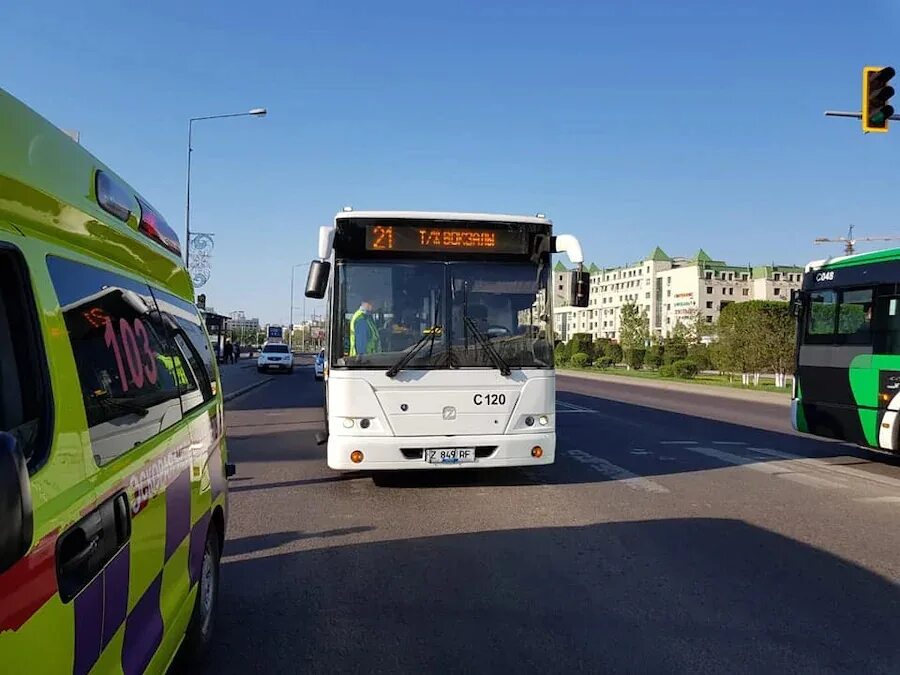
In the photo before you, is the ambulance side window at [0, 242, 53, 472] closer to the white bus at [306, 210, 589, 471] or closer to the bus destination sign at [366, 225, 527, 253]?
the white bus at [306, 210, 589, 471]

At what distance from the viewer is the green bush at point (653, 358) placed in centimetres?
5894

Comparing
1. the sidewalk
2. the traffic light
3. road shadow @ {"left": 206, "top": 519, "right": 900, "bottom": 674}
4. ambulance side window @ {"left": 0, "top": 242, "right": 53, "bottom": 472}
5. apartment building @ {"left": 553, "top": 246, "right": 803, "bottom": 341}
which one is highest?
apartment building @ {"left": 553, "top": 246, "right": 803, "bottom": 341}

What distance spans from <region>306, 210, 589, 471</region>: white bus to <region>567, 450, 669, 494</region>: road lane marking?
4.32 ft

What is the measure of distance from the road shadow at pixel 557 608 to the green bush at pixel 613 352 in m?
63.9

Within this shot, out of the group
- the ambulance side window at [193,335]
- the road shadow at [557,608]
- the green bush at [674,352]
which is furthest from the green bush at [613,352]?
the ambulance side window at [193,335]

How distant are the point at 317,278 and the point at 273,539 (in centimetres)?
→ 301

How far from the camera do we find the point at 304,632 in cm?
431

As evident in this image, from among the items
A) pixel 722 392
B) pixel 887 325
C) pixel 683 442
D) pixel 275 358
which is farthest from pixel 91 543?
pixel 275 358

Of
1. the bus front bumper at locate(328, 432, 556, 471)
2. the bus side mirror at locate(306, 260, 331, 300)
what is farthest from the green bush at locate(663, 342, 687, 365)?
the bus side mirror at locate(306, 260, 331, 300)

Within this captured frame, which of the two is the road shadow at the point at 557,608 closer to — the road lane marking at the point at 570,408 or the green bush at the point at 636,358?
the road lane marking at the point at 570,408

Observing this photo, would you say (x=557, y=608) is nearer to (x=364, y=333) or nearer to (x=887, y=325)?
(x=364, y=333)

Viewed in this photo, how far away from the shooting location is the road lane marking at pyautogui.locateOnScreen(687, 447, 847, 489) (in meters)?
9.35

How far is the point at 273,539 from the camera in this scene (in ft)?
21.1

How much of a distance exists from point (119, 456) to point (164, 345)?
1.19 metres
